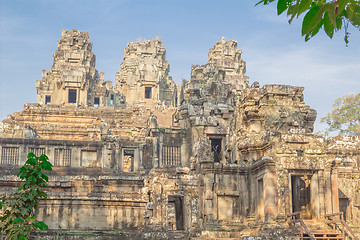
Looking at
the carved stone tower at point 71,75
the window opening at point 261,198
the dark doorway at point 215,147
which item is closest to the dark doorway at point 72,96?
the carved stone tower at point 71,75

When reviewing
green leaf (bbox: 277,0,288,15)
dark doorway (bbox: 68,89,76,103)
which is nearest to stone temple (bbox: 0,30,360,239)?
green leaf (bbox: 277,0,288,15)

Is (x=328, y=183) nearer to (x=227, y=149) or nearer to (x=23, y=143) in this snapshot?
(x=227, y=149)

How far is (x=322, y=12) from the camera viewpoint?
17.5 feet

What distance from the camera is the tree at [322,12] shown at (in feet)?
17.5

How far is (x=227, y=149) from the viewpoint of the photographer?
24547mm

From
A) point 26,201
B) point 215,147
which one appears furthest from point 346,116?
point 26,201

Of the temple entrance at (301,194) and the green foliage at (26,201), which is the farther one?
the temple entrance at (301,194)

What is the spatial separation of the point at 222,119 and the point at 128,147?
21.5 ft

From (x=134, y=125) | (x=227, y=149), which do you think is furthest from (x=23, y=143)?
(x=227, y=149)

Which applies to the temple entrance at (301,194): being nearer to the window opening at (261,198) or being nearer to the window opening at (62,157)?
the window opening at (261,198)

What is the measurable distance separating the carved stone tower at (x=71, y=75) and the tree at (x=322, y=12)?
57.8 metres

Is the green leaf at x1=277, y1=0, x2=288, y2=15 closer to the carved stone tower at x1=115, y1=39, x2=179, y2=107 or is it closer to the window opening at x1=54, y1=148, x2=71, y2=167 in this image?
the window opening at x1=54, y1=148, x2=71, y2=167

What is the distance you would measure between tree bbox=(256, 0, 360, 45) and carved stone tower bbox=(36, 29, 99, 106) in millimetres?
57803

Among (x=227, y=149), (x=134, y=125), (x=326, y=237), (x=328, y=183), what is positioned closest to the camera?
(x=326, y=237)
